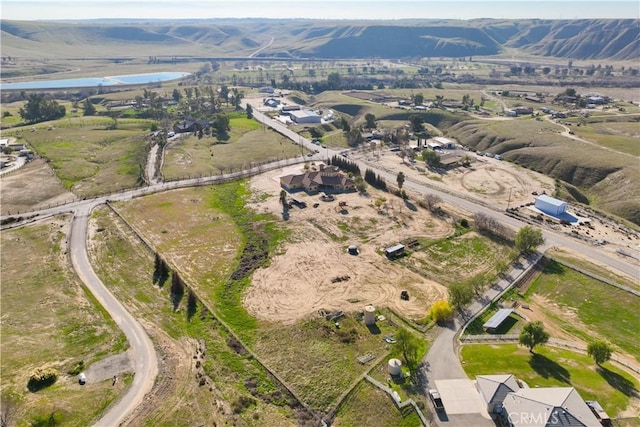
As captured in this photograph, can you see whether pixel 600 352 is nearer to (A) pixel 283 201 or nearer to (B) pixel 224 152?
(A) pixel 283 201

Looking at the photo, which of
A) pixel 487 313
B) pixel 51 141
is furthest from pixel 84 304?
pixel 51 141

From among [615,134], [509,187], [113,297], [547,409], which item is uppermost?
A: [615,134]

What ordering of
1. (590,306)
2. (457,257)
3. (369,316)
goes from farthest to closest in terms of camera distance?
(457,257)
(590,306)
(369,316)

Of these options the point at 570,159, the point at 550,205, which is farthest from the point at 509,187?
the point at 570,159

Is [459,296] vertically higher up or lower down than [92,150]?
higher up

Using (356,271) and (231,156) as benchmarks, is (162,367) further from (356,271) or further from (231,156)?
(231,156)

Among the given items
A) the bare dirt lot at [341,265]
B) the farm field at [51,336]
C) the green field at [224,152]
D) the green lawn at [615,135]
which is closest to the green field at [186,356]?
the farm field at [51,336]
